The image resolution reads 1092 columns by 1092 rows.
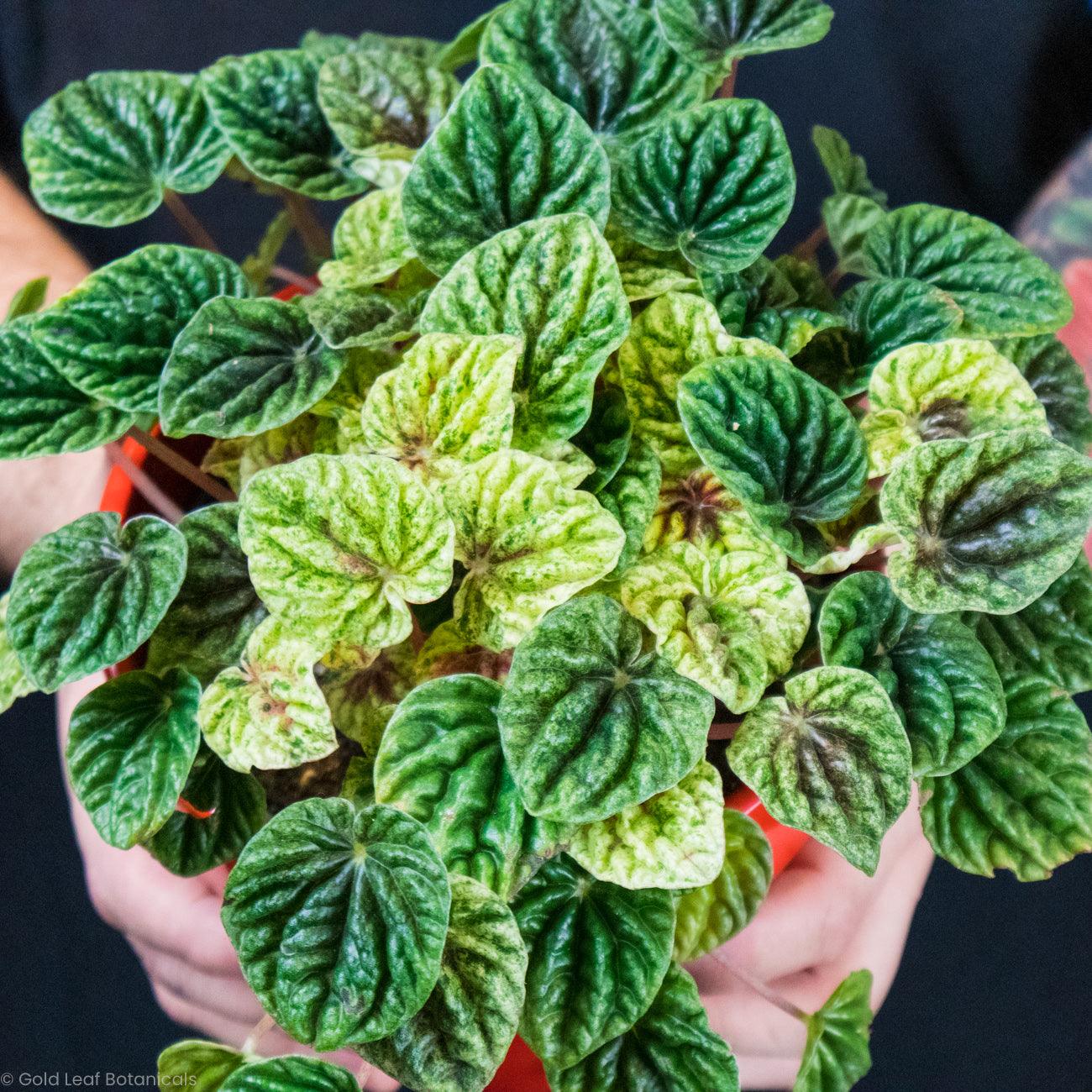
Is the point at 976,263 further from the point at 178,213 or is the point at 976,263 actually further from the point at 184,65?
the point at 184,65

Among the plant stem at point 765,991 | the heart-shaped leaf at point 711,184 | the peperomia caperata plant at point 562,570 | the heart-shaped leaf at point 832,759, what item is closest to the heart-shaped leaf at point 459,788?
the peperomia caperata plant at point 562,570

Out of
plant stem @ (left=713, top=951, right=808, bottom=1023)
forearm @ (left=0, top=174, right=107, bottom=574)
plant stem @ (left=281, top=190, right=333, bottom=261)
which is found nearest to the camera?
plant stem @ (left=713, top=951, right=808, bottom=1023)

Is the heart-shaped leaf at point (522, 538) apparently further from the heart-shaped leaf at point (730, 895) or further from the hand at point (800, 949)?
the hand at point (800, 949)

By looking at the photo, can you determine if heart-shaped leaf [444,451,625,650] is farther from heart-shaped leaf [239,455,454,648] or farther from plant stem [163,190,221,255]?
plant stem [163,190,221,255]

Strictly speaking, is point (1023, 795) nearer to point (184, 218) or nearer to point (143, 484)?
point (143, 484)

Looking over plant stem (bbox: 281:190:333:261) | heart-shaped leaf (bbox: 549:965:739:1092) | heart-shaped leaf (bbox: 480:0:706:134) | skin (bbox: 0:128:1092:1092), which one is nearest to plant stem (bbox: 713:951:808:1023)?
skin (bbox: 0:128:1092:1092)

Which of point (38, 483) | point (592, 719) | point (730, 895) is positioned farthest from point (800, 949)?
point (38, 483)

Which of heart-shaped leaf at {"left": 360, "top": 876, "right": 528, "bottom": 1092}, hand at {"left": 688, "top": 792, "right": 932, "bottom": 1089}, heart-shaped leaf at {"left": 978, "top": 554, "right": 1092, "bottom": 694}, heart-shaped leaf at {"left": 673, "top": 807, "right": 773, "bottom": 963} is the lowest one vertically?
hand at {"left": 688, "top": 792, "right": 932, "bottom": 1089}
